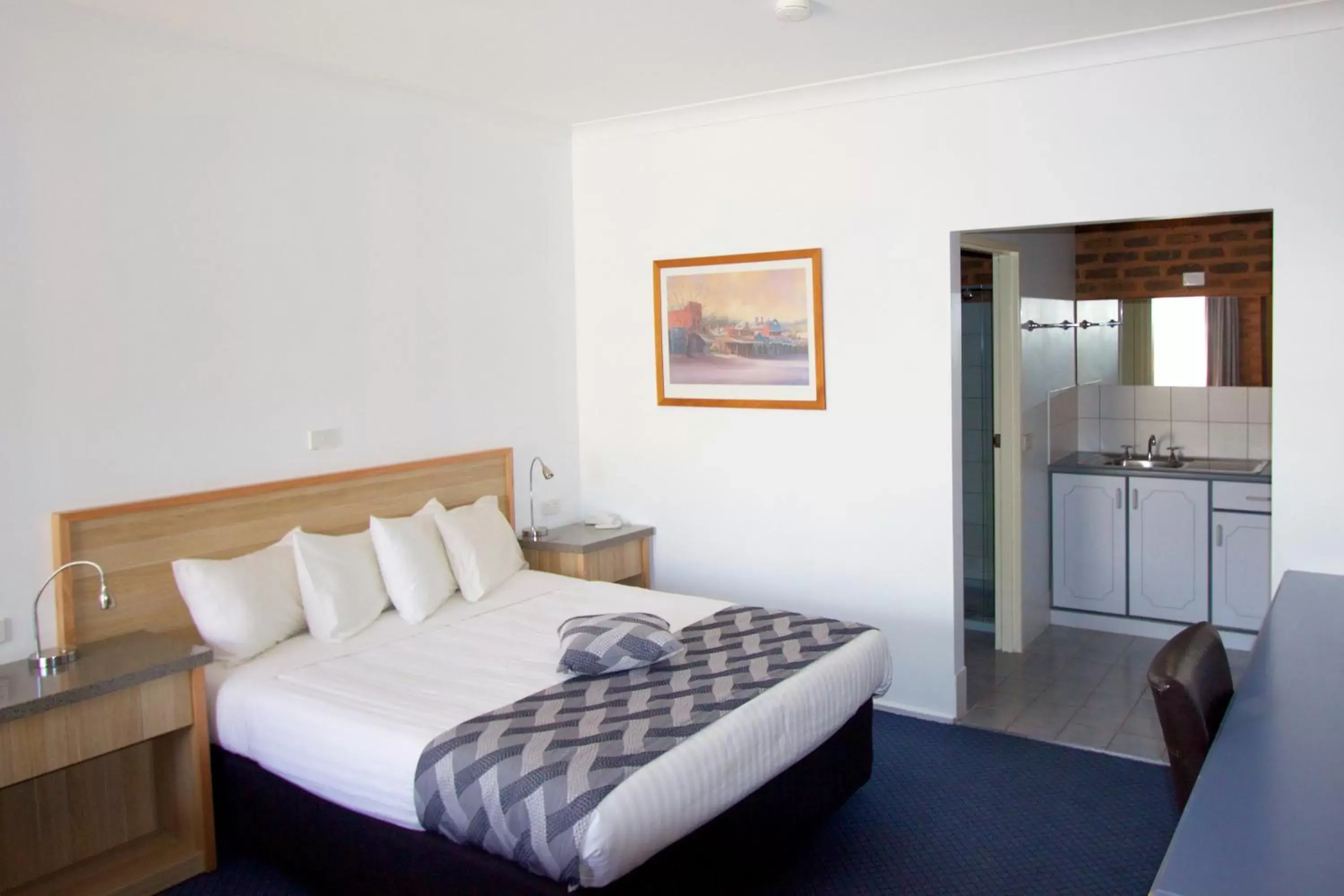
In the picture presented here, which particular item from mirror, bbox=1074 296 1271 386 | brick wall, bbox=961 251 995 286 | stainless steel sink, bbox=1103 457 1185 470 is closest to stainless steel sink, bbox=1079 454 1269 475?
stainless steel sink, bbox=1103 457 1185 470

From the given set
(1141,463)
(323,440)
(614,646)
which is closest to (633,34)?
(323,440)

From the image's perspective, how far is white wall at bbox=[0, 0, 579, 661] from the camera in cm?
324

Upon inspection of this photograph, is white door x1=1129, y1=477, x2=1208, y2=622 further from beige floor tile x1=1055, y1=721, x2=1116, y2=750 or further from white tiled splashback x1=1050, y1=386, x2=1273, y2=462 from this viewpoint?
beige floor tile x1=1055, y1=721, x2=1116, y2=750

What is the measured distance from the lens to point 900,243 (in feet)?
14.3

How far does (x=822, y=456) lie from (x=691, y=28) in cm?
188

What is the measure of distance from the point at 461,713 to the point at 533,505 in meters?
2.10

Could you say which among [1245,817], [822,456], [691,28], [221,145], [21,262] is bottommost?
[1245,817]

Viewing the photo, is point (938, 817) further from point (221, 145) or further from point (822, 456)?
point (221, 145)

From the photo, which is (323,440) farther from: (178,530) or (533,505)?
(533,505)

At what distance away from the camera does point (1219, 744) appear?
7.00ft

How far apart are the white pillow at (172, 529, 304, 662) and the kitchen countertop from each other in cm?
384

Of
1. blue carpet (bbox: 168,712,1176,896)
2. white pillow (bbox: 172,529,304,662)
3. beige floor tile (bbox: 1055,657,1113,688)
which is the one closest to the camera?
blue carpet (bbox: 168,712,1176,896)

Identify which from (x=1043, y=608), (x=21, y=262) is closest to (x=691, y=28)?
(x=21, y=262)

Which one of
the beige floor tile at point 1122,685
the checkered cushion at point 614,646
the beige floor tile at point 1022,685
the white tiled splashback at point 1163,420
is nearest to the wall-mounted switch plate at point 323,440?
the checkered cushion at point 614,646
